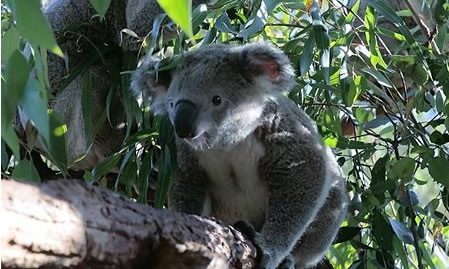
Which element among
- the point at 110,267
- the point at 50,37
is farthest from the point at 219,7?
the point at 50,37

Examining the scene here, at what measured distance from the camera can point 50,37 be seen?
0.86 meters

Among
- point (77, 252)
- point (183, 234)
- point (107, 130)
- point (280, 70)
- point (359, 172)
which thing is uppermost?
point (77, 252)

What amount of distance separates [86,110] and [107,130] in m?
0.42

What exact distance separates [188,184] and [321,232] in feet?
1.37

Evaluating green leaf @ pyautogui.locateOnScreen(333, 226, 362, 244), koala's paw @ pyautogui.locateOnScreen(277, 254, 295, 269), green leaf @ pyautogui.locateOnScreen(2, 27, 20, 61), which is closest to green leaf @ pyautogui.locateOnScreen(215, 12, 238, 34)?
koala's paw @ pyautogui.locateOnScreen(277, 254, 295, 269)

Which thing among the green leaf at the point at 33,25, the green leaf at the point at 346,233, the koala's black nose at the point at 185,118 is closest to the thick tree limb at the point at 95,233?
the green leaf at the point at 33,25

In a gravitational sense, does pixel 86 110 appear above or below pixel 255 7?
below

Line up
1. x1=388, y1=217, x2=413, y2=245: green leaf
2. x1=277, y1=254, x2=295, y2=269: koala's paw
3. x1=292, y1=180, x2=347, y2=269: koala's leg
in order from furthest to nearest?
x1=388, y1=217, x2=413, y2=245: green leaf → x1=292, y1=180, x2=347, y2=269: koala's leg → x1=277, y1=254, x2=295, y2=269: koala's paw

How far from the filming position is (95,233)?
107 centimetres

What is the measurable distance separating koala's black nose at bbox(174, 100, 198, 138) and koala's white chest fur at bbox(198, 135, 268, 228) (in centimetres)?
25

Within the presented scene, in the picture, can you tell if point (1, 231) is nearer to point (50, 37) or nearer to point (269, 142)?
point (50, 37)

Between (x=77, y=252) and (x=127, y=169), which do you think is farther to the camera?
(x=127, y=169)

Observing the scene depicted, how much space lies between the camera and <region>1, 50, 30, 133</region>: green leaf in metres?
0.92

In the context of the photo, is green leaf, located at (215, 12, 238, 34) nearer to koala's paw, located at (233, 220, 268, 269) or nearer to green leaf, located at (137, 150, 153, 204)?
green leaf, located at (137, 150, 153, 204)
